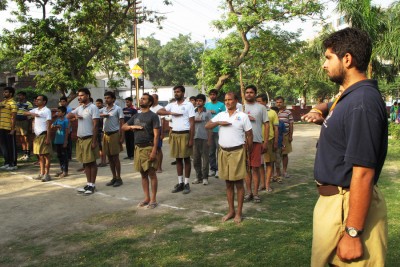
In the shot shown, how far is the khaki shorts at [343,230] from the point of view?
198 cm

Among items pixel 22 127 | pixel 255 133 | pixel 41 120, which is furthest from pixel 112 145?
pixel 22 127

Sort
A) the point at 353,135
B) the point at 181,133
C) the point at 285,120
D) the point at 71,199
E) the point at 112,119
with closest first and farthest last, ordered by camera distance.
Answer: the point at 353,135, the point at 71,199, the point at 181,133, the point at 112,119, the point at 285,120

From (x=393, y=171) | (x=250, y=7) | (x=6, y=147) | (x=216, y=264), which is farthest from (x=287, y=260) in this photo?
(x=250, y=7)

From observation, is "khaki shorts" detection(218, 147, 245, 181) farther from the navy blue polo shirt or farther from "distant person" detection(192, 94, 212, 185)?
the navy blue polo shirt

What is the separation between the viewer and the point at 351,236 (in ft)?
6.35

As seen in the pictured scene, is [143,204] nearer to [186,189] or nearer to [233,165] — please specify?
[186,189]

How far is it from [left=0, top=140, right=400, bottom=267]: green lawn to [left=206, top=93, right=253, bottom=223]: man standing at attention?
410 mm

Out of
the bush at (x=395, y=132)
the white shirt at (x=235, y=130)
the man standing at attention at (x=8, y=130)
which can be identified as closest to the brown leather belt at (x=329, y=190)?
the white shirt at (x=235, y=130)

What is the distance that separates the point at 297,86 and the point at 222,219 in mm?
29426

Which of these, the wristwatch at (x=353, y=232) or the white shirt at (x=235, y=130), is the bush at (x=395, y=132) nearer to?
the white shirt at (x=235, y=130)

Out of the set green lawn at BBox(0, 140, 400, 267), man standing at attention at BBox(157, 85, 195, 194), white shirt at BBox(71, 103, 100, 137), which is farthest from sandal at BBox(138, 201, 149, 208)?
white shirt at BBox(71, 103, 100, 137)

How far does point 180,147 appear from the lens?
23.3 feet

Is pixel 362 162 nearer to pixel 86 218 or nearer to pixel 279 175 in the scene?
pixel 86 218

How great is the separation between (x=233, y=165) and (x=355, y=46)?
3400 millimetres
